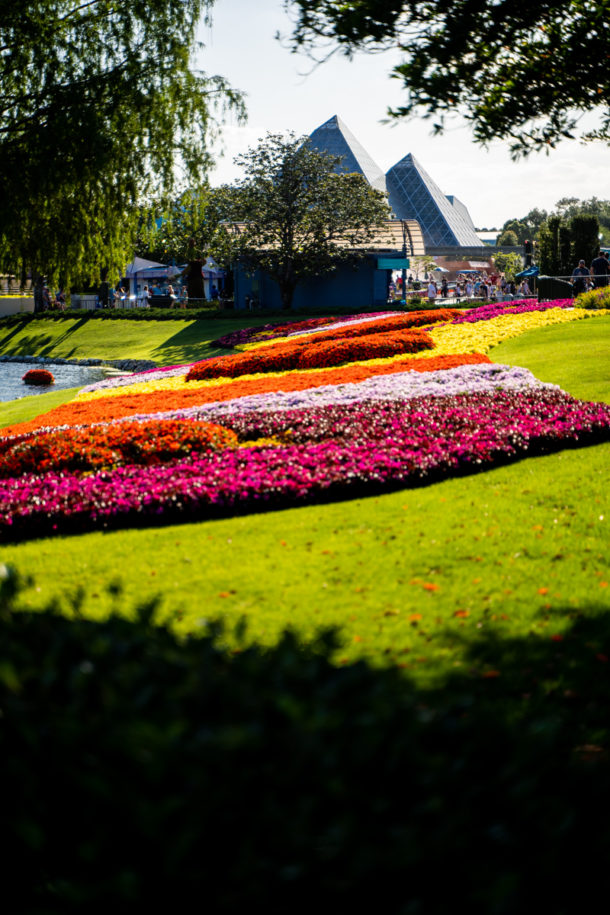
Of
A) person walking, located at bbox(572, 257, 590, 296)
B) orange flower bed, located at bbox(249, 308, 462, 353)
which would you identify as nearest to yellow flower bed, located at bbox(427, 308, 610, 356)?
orange flower bed, located at bbox(249, 308, 462, 353)

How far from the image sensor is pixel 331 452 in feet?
32.1

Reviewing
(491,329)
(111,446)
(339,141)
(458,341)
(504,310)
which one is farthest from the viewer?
(339,141)

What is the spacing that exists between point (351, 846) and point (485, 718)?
690mm

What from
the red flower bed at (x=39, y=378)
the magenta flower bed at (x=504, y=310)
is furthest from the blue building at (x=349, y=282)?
the red flower bed at (x=39, y=378)

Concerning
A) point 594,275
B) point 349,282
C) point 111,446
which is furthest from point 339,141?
point 111,446

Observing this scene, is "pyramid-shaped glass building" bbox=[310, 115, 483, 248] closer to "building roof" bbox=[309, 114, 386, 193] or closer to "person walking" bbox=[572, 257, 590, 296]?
"building roof" bbox=[309, 114, 386, 193]

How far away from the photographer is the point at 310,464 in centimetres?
936

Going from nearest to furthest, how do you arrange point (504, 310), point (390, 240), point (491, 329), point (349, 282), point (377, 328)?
1. point (491, 329)
2. point (377, 328)
3. point (504, 310)
4. point (349, 282)
5. point (390, 240)

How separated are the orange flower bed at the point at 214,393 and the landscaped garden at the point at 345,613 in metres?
0.13

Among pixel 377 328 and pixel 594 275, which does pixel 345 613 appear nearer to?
pixel 377 328

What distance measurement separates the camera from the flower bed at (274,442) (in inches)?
337

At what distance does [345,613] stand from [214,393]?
11469 mm

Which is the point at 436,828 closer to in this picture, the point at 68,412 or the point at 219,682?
the point at 219,682

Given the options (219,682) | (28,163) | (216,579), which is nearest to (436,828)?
(219,682)
